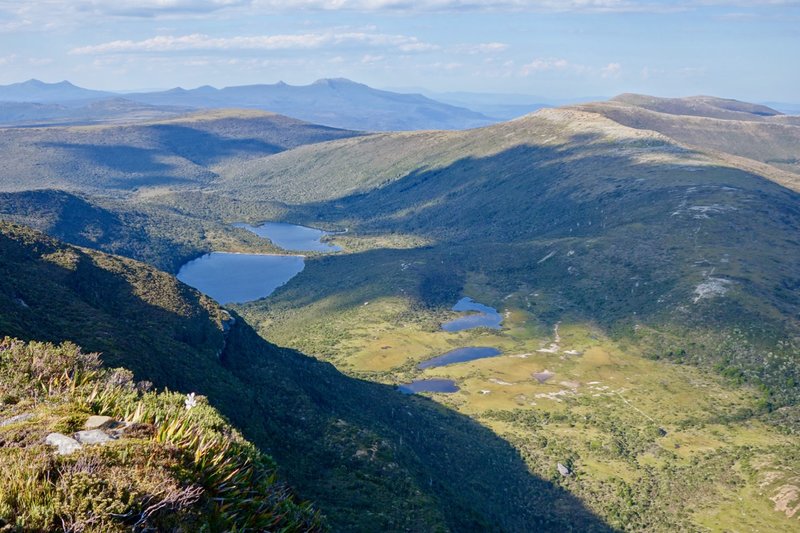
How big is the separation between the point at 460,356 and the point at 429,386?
59.6ft

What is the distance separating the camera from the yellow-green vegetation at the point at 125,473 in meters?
16.9

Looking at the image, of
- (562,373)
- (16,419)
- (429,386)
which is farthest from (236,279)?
(16,419)

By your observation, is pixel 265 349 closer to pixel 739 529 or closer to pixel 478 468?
pixel 478 468

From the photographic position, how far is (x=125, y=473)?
18188 millimetres

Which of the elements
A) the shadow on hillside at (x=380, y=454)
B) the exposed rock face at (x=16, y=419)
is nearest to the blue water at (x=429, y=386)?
the shadow on hillside at (x=380, y=454)

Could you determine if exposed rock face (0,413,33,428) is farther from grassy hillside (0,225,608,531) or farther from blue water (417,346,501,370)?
blue water (417,346,501,370)

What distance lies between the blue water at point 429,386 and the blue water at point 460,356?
766 centimetres

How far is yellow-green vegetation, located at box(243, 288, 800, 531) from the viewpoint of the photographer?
70.6 m

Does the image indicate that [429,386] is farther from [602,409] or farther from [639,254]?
[639,254]

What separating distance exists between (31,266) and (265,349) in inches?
1045

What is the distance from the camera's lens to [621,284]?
479 ft

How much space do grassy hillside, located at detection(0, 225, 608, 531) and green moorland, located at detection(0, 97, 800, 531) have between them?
0.33 m

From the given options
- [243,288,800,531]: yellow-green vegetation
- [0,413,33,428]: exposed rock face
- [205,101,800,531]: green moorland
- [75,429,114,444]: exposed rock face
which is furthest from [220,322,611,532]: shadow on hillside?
[75,429,114,444]: exposed rock face

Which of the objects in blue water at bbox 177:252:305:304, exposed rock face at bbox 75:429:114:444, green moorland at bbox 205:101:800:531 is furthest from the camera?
blue water at bbox 177:252:305:304
